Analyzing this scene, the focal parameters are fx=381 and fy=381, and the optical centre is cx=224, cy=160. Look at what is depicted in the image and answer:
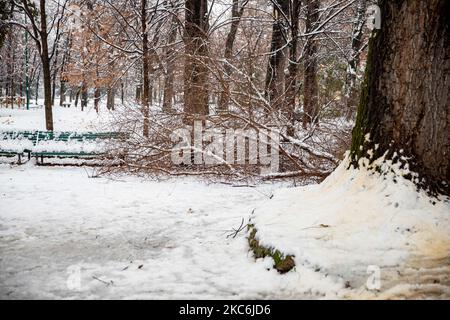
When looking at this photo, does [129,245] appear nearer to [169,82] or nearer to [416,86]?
[416,86]

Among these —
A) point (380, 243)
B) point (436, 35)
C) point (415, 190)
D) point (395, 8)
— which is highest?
point (395, 8)

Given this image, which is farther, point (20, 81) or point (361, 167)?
point (20, 81)

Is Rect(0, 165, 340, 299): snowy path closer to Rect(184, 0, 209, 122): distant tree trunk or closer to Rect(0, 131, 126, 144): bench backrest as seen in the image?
Rect(184, 0, 209, 122): distant tree trunk

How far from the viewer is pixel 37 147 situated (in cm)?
1070

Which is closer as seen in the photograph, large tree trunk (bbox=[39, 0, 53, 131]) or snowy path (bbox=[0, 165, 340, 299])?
snowy path (bbox=[0, 165, 340, 299])

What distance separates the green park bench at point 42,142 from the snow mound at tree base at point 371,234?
24.1ft

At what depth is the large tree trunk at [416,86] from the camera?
344 centimetres

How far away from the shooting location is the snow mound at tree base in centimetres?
292

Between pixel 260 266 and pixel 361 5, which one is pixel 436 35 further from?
pixel 361 5

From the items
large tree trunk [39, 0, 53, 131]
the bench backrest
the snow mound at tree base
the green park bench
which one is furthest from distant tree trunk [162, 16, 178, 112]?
the snow mound at tree base

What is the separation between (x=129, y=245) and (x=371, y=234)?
9.01 feet

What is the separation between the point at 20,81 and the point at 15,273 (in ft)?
145

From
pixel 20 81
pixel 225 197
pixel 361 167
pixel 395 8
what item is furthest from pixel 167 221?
pixel 20 81

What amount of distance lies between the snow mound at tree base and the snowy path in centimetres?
28
